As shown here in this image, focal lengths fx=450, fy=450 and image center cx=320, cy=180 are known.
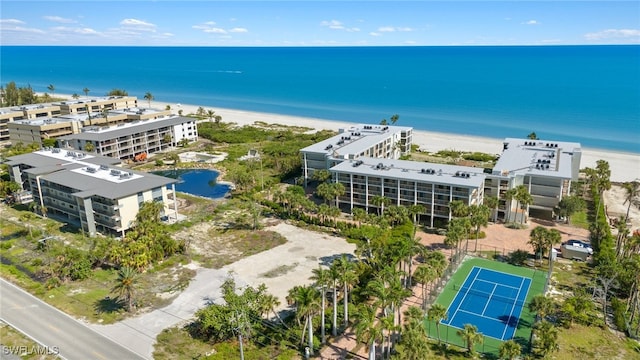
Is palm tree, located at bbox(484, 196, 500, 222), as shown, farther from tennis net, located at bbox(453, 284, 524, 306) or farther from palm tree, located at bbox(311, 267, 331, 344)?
palm tree, located at bbox(311, 267, 331, 344)

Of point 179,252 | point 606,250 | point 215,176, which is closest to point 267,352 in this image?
point 179,252

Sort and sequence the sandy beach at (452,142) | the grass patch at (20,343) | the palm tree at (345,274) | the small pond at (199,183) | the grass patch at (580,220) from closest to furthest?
the grass patch at (20,343)
the palm tree at (345,274)
the grass patch at (580,220)
the small pond at (199,183)
the sandy beach at (452,142)

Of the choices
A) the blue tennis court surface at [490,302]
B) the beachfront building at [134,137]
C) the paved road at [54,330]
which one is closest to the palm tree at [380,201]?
the blue tennis court surface at [490,302]

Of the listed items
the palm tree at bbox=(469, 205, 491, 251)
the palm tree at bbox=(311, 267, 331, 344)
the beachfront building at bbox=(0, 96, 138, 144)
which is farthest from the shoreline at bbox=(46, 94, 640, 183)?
the palm tree at bbox=(311, 267, 331, 344)

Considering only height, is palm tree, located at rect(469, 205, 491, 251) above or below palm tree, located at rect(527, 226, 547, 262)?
above

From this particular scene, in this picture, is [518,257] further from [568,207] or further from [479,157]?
[479,157]

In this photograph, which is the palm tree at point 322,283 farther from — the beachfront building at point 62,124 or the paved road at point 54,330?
the beachfront building at point 62,124

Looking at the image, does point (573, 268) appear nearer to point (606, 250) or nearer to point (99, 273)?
point (606, 250)

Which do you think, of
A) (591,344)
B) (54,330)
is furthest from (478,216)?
(54,330)
